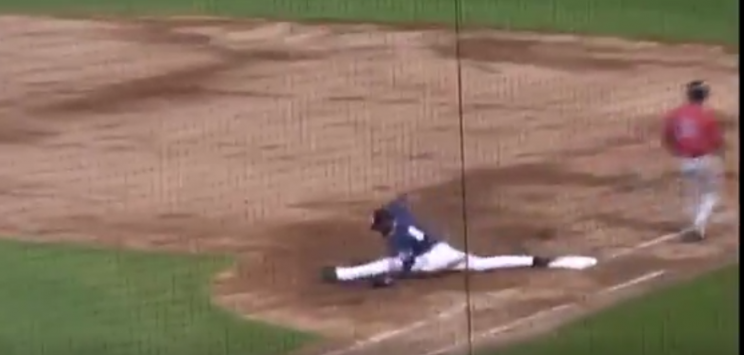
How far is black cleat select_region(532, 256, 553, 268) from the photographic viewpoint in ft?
8.92

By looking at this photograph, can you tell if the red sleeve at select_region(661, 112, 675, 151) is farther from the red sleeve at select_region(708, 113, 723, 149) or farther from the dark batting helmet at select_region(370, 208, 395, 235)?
the dark batting helmet at select_region(370, 208, 395, 235)

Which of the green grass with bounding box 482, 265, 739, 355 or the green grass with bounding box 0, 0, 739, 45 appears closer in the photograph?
the green grass with bounding box 0, 0, 739, 45

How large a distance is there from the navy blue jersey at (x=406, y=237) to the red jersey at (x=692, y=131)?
494 millimetres

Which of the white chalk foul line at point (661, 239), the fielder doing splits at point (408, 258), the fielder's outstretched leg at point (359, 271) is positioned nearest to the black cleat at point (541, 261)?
the fielder doing splits at point (408, 258)

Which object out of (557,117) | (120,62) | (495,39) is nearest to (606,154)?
(557,117)

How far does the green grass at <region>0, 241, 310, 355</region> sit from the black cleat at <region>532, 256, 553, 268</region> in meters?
0.46

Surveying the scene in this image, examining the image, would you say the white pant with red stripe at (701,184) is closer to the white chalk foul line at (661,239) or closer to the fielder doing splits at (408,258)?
the white chalk foul line at (661,239)

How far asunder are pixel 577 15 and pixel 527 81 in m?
0.16

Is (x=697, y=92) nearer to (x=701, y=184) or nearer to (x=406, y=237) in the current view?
(x=701, y=184)

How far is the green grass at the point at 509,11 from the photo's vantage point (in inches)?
104

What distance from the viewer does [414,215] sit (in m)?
2.69

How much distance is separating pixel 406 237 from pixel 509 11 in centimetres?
47

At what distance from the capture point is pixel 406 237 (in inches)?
106

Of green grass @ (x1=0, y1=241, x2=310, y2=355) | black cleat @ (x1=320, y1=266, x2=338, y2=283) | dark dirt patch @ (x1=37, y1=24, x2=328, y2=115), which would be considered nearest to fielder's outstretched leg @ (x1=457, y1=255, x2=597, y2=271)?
black cleat @ (x1=320, y1=266, x2=338, y2=283)
